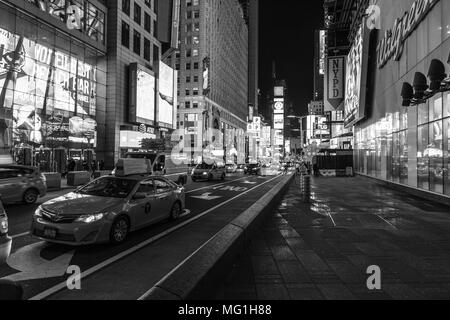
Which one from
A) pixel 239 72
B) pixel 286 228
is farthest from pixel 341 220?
pixel 239 72

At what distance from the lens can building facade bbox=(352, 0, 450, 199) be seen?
1411 cm

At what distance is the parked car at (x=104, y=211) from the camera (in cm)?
676

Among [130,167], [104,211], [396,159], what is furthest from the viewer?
[396,159]

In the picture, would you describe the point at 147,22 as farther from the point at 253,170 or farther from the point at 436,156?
the point at 436,156

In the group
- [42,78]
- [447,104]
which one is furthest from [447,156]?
[42,78]

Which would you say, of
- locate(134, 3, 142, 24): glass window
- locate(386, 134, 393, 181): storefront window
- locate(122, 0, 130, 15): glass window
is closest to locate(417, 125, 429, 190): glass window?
locate(386, 134, 393, 181): storefront window

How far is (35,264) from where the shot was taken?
6.04 metres

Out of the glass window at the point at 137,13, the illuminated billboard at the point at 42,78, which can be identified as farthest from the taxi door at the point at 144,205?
the glass window at the point at 137,13

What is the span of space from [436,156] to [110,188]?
14235 millimetres

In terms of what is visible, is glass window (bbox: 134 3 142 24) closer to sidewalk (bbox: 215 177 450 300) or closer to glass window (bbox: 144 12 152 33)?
glass window (bbox: 144 12 152 33)

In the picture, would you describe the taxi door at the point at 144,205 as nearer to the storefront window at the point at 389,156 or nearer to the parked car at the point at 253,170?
the storefront window at the point at 389,156

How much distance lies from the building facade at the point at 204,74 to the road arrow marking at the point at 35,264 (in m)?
80.3

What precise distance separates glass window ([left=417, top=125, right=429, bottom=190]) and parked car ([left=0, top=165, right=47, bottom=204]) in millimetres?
17603
